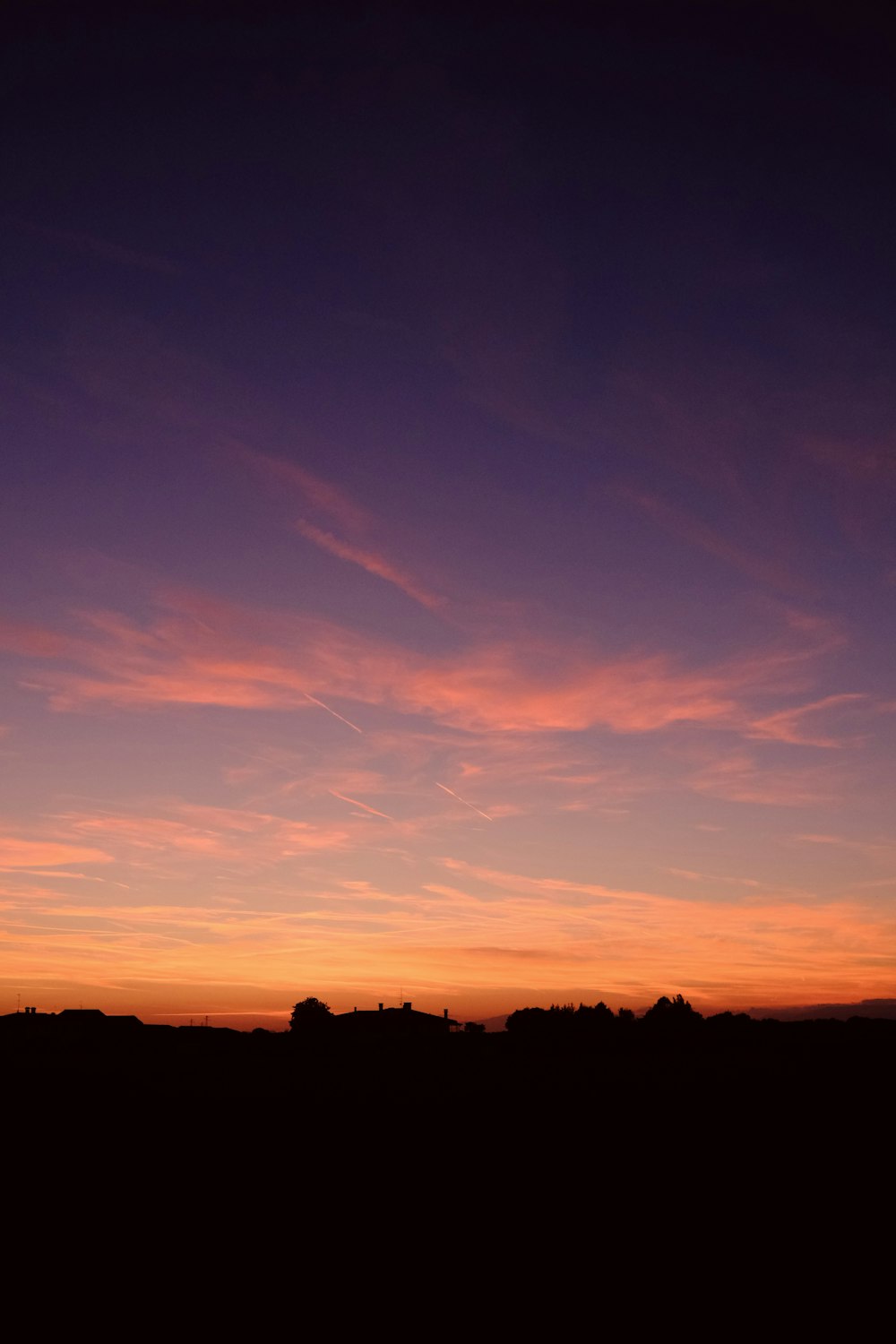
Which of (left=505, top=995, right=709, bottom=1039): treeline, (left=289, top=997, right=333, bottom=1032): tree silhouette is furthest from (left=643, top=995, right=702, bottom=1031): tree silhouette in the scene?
Result: (left=289, top=997, right=333, bottom=1032): tree silhouette

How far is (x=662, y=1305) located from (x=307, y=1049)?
53.5 m

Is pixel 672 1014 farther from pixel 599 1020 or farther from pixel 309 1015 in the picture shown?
pixel 309 1015

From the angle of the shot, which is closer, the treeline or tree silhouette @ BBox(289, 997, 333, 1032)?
the treeline

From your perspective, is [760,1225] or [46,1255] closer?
[46,1255]

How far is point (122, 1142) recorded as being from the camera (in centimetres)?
2370

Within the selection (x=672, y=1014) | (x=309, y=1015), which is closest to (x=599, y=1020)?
(x=672, y=1014)

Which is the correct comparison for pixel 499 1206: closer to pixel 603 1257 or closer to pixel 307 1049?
pixel 603 1257

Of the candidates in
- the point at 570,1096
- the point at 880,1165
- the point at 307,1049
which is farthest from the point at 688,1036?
the point at 880,1165

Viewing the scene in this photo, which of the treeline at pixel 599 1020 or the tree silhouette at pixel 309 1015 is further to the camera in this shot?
the tree silhouette at pixel 309 1015

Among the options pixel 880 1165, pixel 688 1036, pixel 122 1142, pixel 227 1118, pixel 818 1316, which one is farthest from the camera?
pixel 688 1036

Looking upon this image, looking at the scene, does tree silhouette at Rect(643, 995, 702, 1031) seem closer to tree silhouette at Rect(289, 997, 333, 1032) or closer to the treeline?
the treeline

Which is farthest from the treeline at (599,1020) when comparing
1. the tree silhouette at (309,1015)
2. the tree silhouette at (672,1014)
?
the tree silhouette at (309,1015)

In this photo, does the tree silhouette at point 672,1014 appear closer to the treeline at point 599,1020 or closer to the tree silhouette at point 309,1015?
the treeline at point 599,1020

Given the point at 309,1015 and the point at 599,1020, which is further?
the point at 309,1015
